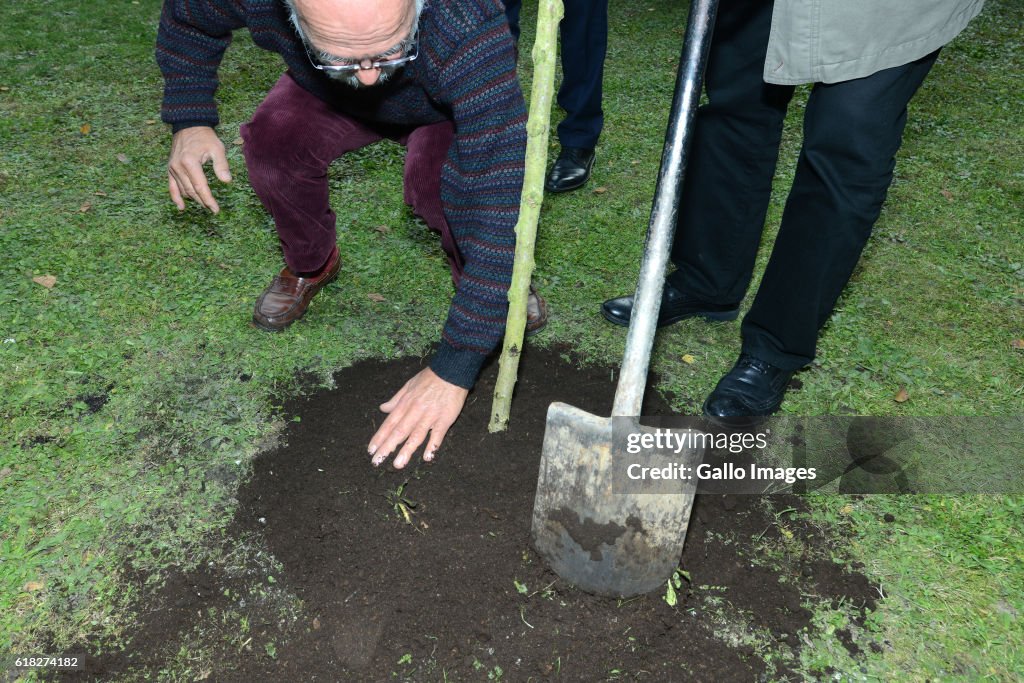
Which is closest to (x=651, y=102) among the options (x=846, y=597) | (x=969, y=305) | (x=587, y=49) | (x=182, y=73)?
(x=587, y=49)

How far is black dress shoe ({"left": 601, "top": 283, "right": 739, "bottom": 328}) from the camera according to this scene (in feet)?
9.93

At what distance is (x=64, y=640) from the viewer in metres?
1.90

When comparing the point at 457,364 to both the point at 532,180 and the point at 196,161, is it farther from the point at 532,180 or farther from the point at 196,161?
the point at 196,161

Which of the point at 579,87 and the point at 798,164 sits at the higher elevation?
the point at 798,164

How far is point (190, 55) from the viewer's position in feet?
8.02

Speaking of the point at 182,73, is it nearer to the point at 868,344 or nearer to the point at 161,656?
the point at 161,656

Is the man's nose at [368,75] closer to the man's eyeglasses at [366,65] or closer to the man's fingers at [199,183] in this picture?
the man's eyeglasses at [366,65]

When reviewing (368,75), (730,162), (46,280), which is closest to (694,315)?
(730,162)

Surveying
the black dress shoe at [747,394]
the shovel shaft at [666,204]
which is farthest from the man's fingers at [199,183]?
the black dress shoe at [747,394]

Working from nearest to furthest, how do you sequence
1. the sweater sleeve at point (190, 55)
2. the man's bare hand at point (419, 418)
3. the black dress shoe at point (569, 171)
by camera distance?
the man's bare hand at point (419, 418) → the sweater sleeve at point (190, 55) → the black dress shoe at point (569, 171)

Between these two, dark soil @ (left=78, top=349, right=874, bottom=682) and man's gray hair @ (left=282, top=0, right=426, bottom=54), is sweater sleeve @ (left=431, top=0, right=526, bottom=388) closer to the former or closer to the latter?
man's gray hair @ (left=282, top=0, right=426, bottom=54)

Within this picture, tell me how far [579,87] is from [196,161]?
2.16 meters

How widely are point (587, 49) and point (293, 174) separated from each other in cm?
195

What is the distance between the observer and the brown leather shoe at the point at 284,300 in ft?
9.63
